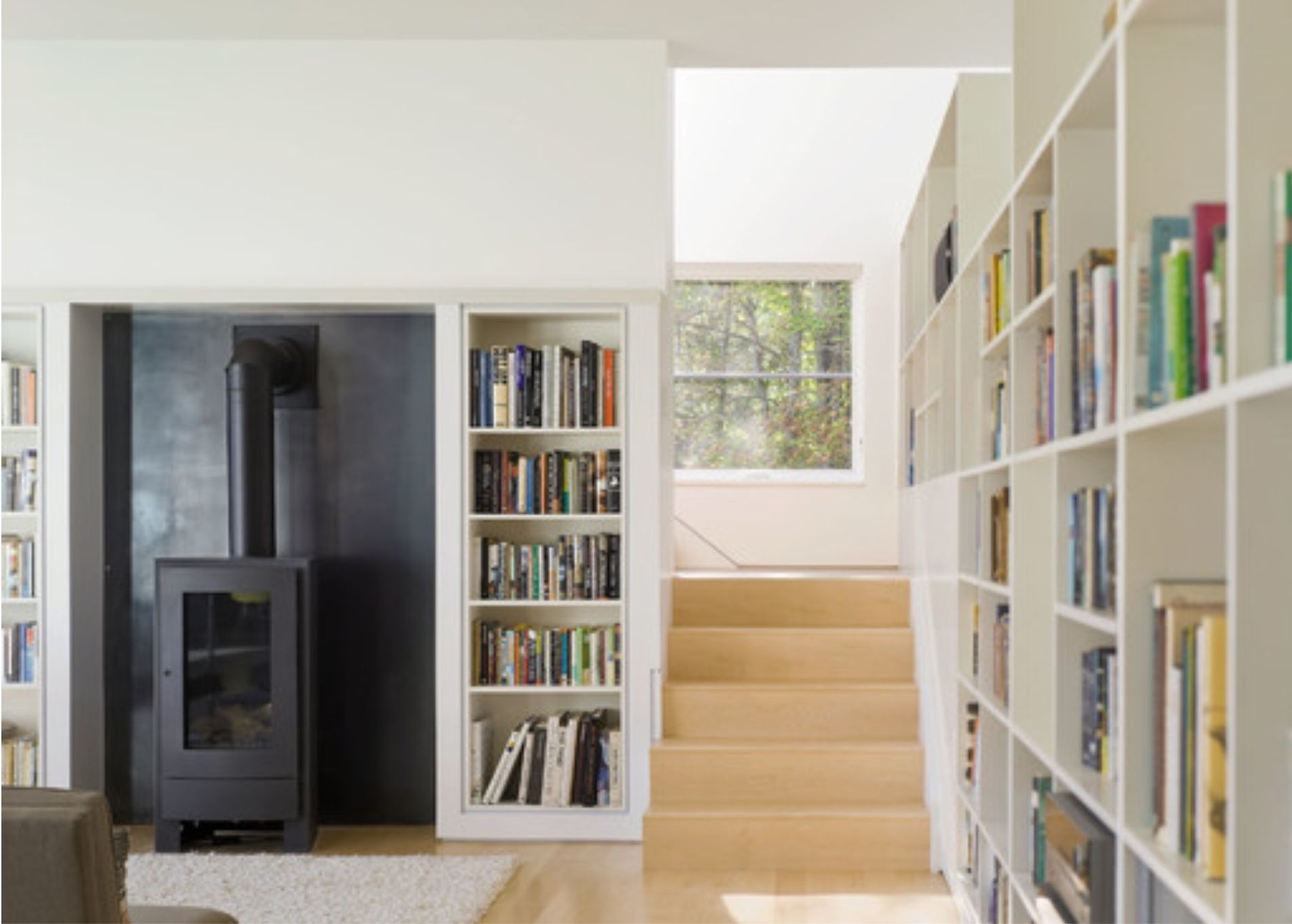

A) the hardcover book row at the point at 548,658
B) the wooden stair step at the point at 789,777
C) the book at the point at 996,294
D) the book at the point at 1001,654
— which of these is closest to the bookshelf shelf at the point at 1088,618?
the book at the point at 1001,654

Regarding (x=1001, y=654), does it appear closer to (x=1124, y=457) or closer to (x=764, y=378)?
(x=1124, y=457)

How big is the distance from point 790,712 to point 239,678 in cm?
209

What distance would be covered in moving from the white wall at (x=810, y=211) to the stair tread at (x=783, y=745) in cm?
344

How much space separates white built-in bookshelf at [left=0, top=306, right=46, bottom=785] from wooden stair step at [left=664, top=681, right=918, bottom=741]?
2412 millimetres

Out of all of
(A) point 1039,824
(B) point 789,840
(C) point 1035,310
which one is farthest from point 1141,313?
(B) point 789,840

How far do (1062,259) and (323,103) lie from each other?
3866mm

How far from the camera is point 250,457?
242 inches

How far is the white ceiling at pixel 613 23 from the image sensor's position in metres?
5.91

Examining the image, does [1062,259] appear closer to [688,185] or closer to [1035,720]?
[1035,720]

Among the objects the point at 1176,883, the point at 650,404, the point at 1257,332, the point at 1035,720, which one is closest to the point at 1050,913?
the point at 1035,720

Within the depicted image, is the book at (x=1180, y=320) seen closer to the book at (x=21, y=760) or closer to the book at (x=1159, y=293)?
the book at (x=1159, y=293)

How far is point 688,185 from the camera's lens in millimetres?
9727

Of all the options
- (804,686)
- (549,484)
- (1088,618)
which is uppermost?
(549,484)

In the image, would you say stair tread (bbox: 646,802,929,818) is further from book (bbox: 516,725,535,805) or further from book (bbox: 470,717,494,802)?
book (bbox: 470,717,494,802)
